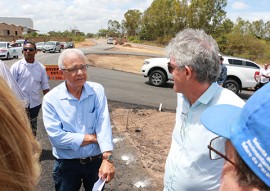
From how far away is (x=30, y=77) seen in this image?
4703 mm

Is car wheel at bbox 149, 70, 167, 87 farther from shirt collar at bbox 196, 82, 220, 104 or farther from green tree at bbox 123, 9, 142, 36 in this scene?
green tree at bbox 123, 9, 142, 36

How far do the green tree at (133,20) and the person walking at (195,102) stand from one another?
77.7m

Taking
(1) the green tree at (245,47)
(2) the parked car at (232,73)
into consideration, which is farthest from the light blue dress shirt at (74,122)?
(1) the green tree at (245,47)

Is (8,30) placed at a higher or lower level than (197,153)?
lower

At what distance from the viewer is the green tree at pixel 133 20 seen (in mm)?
78000

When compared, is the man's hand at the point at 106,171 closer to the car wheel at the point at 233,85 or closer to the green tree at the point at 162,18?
the car wheel at the point at 233,85

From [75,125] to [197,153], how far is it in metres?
1.20

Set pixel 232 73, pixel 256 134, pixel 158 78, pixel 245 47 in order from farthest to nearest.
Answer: pixel 245 47 < pixel 158 78 < pixel 232 73 < pixel 256 134

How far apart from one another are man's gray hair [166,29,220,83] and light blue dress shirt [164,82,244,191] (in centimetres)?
11

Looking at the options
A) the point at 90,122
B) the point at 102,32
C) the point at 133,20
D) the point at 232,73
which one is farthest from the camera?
the point at 102,32

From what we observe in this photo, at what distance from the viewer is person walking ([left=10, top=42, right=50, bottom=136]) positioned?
15.3 ft

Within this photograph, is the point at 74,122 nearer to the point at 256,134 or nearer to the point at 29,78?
the point at 256,134

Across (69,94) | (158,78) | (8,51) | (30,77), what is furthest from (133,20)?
(69,94)

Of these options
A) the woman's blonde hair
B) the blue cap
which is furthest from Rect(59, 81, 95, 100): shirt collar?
the blue cap
